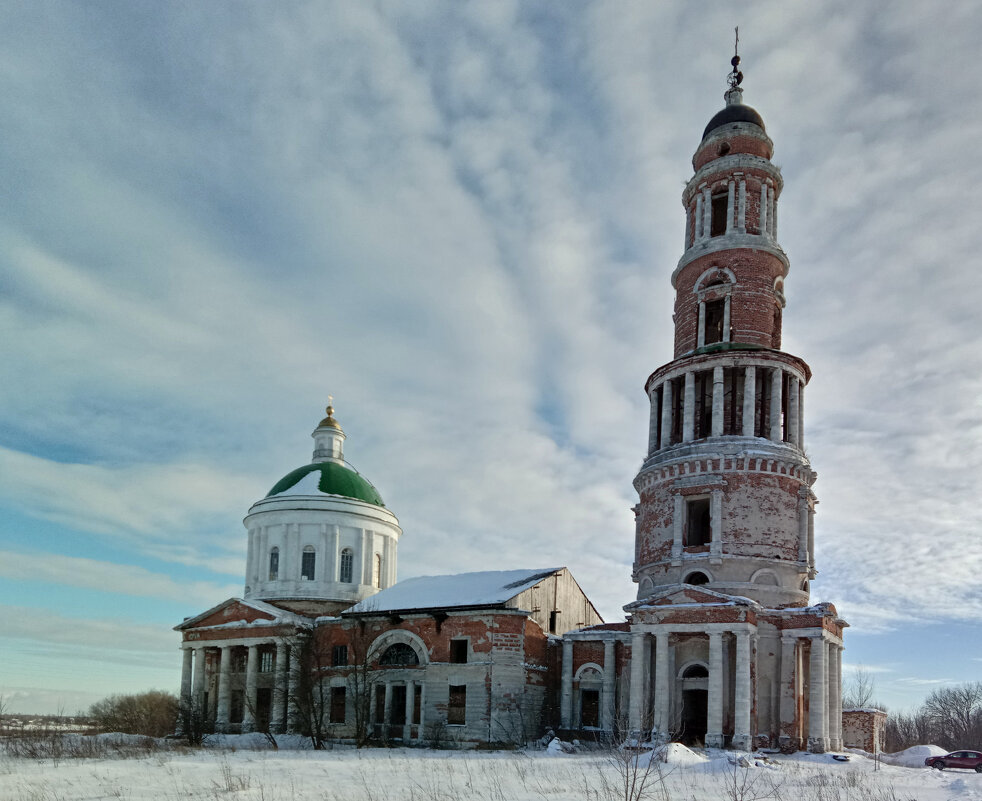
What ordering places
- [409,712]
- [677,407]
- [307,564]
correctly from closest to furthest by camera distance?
[409,712] < [677,407] < [307,564]

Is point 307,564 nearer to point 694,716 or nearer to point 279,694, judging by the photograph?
point 279,694

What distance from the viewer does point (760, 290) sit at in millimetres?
36562

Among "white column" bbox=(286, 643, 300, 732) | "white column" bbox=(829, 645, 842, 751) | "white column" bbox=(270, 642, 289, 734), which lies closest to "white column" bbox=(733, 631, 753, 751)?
"white column" bbox=(829, 645, 842, 751)

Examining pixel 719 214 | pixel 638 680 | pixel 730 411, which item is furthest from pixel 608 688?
pixel 719 214

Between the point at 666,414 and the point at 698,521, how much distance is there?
4.51m

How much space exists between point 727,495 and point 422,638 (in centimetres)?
1389

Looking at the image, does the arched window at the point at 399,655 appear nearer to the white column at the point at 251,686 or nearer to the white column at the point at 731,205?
the white column at the point at 251,686

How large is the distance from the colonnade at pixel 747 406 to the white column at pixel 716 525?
2.51m

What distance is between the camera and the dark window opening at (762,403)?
34469 mm

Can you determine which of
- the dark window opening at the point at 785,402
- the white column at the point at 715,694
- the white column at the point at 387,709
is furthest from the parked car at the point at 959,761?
the white column at the point at 387,709

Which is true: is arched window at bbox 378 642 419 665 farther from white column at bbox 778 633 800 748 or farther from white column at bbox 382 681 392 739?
white column at bbox 778 633 800 748

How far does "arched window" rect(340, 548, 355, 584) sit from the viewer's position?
47.6 metres

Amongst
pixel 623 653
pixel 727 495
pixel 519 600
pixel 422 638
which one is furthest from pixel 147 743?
pixel 727 495

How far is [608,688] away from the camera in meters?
33.4
